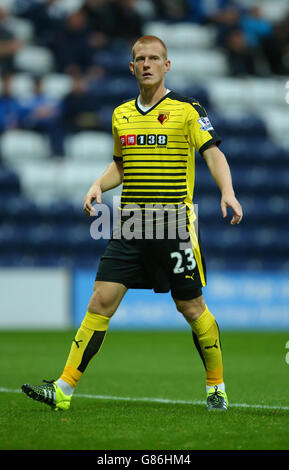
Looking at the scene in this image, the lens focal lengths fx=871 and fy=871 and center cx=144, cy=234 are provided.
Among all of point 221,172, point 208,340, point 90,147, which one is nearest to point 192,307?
point 208,340

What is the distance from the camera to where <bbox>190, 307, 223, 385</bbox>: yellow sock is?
4.82 m

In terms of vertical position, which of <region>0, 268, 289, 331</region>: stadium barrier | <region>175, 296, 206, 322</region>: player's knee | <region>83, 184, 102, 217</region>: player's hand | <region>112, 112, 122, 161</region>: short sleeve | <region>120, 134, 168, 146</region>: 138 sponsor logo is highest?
<region>0, 268, 289, 331</region>: stadium barrier

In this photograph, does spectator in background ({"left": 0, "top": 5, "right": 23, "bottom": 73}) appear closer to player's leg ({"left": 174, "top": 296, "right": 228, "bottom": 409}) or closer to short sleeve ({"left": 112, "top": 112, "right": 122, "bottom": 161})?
short sleeve ({"left": 112, "top": 112, "right": 122, "bottom": 161})

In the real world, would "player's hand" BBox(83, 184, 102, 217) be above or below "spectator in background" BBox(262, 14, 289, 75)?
below

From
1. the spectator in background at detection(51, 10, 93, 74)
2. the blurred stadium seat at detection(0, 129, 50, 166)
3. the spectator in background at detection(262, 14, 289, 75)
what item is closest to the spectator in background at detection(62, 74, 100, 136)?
the blurred stadium seat at detection(0, 129, 50, 166)

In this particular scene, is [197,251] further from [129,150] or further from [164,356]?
[164,356]

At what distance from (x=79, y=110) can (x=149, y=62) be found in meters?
11.6

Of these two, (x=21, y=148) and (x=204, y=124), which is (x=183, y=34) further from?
(x=204, y=124)

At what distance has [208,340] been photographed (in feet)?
15.9

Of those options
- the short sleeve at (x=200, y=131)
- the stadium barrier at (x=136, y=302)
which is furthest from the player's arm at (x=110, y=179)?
the stadium barrier at (x=136, y=302)

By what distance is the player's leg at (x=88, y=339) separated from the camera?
475 centimetres

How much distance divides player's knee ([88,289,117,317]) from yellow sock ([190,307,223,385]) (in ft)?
1.52
